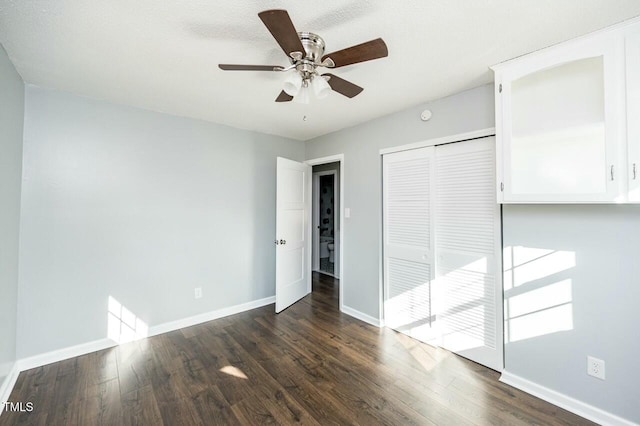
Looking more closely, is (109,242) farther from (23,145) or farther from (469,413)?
(469,413)

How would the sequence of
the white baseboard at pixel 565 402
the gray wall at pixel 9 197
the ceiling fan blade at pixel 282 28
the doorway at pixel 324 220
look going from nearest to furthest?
the ceiling fan blade at pixel 282 28
the white baseboard at pixel 565 402
the gray wall at pixel 9 197
the doorway at pixel 324 220

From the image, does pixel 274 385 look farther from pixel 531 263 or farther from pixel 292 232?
pixel 531 263

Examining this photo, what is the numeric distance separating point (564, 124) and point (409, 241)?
1.57 meters

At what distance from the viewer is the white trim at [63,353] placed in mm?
2223

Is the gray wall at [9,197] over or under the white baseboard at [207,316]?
over

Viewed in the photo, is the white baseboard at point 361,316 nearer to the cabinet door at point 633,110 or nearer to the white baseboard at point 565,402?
the white baseboard at point 565,402

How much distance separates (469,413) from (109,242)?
338 cm

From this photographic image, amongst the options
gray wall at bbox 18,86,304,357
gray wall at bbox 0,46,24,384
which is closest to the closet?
gray wall at bbox 18,86,304,357

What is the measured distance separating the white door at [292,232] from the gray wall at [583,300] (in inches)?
97.8

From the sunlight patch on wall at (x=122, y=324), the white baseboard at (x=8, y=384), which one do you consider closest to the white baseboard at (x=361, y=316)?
the sunlight patch on wall at (x=122, y=324)

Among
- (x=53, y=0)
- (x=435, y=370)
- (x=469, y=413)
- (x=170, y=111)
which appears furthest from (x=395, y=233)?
(x=53, y=0)

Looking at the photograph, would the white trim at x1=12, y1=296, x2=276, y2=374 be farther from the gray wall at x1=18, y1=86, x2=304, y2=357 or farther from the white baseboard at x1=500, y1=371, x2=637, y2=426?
the white baseboard at x1=500, y1=371, x2=637, y2=426

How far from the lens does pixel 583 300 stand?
1757 mm

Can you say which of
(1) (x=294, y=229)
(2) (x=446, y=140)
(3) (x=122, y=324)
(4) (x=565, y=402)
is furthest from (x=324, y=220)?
(4) (x=565, y=402)
